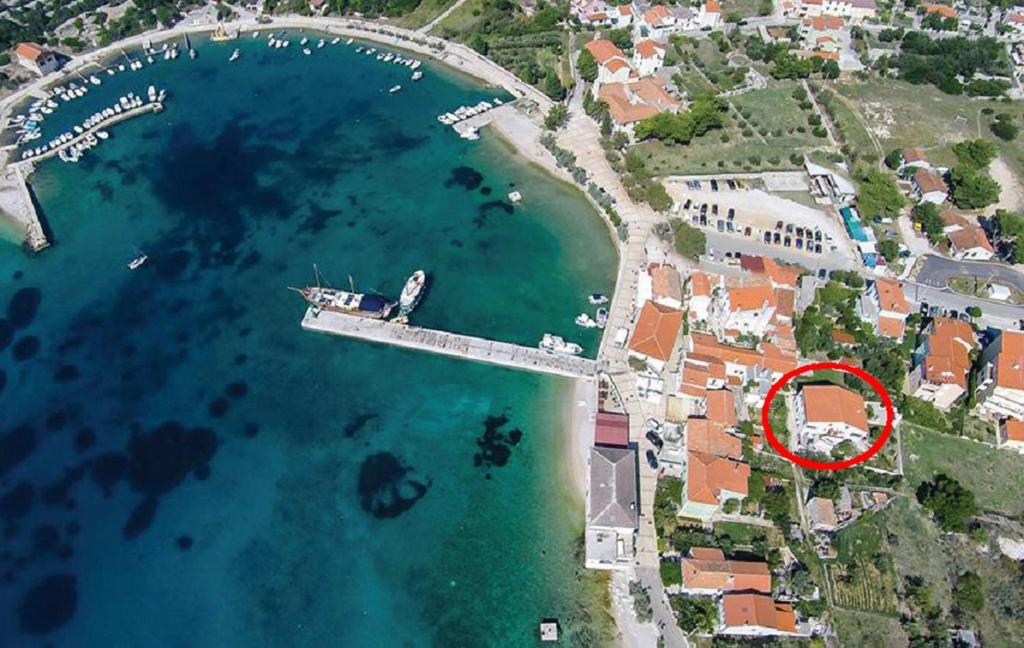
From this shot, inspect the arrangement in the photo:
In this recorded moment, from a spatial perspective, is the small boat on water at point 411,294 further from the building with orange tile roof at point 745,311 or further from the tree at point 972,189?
the tree at point 972,189

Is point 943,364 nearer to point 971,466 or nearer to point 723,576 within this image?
point 971,466

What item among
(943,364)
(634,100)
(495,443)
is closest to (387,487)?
(495,443)

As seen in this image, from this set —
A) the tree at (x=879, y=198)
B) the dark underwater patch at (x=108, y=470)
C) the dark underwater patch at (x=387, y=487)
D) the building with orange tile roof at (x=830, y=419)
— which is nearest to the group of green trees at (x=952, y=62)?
the tree at (x=879, y=198)

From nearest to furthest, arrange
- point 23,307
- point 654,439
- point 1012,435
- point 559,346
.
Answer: point 1012,435
point 654,439
point 559,346
point 23,307

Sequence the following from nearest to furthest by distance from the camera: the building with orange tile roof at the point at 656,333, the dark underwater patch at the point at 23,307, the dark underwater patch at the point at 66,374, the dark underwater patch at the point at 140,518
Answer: the dark underwater patch at the point at 140,518
the building with orange tile roof at the point at 656,333
the dark underwater patch at the point at 66,374
the dark underwater patch at the point at 23,307

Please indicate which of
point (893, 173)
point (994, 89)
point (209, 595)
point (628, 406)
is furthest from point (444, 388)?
point (994, 89)

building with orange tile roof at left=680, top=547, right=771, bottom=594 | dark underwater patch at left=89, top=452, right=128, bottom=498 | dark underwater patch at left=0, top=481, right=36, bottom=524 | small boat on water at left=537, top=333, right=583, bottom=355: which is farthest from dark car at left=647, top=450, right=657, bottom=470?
dark underwater patch at left=0, top=481, right=36, bottom=524
